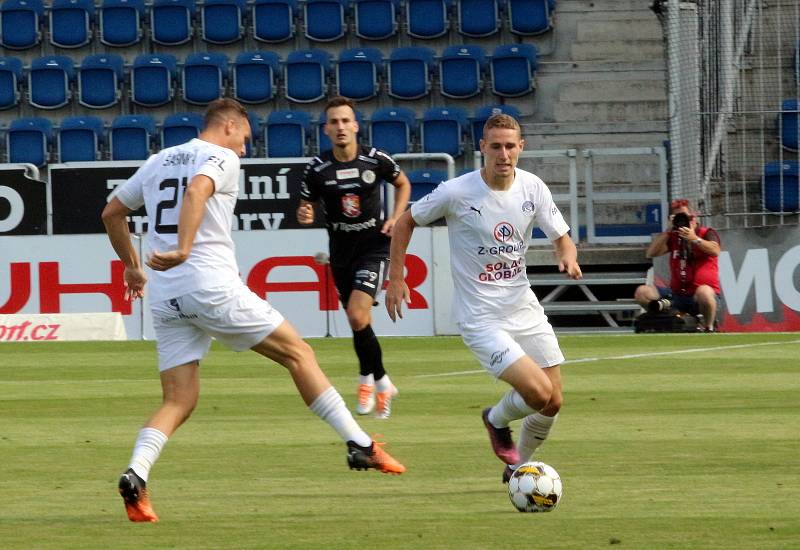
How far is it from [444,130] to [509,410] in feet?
50.0

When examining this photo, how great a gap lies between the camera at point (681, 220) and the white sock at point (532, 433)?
1005 centimetres

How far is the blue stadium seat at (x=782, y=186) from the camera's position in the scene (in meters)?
19.2

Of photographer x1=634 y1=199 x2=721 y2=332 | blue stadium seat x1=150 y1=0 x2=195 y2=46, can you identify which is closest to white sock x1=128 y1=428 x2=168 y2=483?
photographer x1=634 y1=199 x2=721 y2=332

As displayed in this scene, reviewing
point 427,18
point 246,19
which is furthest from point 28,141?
point 427,18

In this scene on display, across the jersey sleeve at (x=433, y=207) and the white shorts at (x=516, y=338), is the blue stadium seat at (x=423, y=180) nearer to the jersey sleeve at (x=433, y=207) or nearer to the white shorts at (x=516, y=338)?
the jersey sleeve at (x=433, y=207)

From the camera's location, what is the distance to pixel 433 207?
7.64 m

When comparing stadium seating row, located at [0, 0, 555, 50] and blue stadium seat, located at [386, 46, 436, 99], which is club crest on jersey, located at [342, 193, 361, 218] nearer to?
blue stadium seat, located at [386, 46, 436, 99]

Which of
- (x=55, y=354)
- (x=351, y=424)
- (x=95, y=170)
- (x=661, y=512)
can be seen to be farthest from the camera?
(x=95, y=170)

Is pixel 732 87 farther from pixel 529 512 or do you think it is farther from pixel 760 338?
pixel 529 512

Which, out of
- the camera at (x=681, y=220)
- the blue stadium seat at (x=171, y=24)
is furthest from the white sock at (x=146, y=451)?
the blue stadium seat at (x=171, y=24)

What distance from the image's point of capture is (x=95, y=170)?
18.6 m

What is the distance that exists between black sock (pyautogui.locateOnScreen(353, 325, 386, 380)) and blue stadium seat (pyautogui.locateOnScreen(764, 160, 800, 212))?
386 inches

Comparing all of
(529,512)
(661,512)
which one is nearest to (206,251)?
(529,512)

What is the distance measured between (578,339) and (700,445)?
27.0 ft
